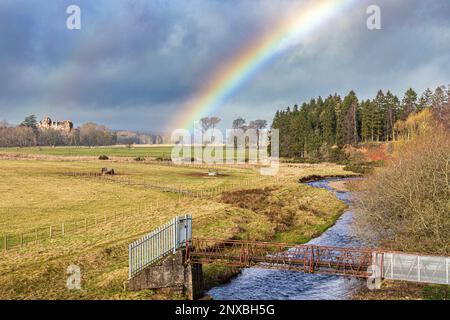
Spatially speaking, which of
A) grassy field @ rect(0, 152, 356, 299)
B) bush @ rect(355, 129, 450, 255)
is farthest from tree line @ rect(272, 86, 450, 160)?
bush @ rect(355, 129, 450, 255)

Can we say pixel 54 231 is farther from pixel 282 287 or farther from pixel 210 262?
pixel 282 287

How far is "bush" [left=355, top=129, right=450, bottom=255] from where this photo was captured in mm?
28016

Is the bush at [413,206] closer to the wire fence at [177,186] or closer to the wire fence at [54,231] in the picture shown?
→ the wire fence at [54,231]

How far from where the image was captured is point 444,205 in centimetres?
2773

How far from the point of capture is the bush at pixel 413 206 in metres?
28.0

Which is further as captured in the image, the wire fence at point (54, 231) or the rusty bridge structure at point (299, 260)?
the wire fence at point (54, 231)

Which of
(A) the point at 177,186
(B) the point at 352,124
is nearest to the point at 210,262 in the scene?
(A) the point at 177,186

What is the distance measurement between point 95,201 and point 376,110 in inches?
4777

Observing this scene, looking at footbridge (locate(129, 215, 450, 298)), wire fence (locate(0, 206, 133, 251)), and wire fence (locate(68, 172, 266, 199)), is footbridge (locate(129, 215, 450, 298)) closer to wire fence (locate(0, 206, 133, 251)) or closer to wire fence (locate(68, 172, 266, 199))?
wire fence (locate(0, 206, 133, 251))

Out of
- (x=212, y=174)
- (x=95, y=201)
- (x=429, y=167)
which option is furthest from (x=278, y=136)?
(x=429, y=167)

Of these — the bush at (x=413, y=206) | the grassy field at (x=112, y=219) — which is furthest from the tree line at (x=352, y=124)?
the bush at (x=413, y=206)

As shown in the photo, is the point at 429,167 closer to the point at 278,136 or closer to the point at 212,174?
the point at 212,174

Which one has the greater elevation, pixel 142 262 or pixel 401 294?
pixel 142 262

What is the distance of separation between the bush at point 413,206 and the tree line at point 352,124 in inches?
4542
